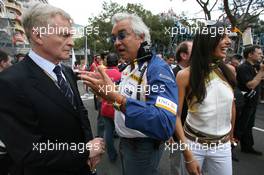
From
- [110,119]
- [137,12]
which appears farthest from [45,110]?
[137,12]

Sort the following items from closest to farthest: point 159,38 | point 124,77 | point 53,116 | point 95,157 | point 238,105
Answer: point 53,116, point 95,157, point 124,77, point 238,105, point 159,38

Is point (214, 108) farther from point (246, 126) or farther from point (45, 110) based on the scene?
point (246, 126)

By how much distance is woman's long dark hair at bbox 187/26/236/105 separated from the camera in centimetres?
237

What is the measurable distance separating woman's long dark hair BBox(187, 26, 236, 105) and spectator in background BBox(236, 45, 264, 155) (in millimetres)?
2493

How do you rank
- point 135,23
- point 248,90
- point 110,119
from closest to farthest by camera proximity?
point 135,23
point 110,119
point 248,90

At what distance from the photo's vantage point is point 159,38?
1638 inches

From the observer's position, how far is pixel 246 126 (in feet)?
17.4

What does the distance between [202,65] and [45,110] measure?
4.31 ft

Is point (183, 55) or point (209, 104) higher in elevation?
point (183, 55)

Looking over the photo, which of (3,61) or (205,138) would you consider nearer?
(205,138)

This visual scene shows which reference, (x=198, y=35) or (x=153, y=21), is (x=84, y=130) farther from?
(x=153, y=21)

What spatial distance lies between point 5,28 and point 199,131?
10946 millimetres

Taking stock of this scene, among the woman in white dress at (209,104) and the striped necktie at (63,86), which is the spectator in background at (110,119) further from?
the striped necktie at (63,86)

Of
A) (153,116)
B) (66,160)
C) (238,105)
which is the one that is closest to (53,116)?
(66,160)
